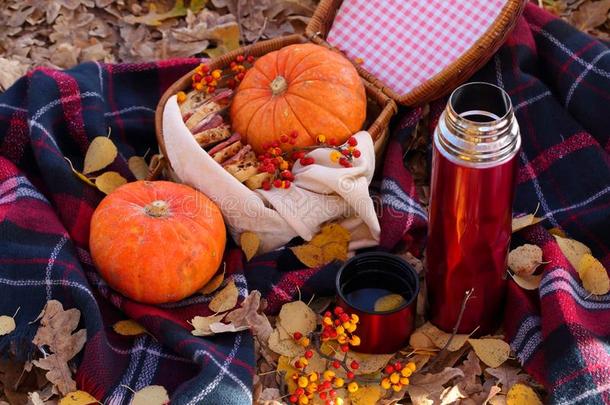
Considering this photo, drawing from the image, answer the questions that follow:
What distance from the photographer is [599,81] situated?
7.66 feet

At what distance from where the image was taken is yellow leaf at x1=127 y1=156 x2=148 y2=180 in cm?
236

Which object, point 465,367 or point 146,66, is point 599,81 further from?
point 146,66

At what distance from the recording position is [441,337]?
2010mm

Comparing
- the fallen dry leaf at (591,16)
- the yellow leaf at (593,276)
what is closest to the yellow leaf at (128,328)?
the yellow leaf at (593,276)

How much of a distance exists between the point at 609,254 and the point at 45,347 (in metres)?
1.38

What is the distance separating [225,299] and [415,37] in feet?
3.21

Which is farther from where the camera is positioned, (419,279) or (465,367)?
(419,279)

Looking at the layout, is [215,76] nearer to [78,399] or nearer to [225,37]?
[225,37]

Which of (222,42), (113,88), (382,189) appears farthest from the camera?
(222,42)

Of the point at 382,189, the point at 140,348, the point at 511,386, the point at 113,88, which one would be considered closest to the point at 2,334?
the point at 140,348

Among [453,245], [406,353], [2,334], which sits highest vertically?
[453,245]

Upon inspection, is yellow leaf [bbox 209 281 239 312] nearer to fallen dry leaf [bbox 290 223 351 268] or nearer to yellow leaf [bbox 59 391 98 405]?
fallen dry leaf [bbox 290 223 351 268]

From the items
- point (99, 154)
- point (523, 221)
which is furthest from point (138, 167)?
point (523, 221)

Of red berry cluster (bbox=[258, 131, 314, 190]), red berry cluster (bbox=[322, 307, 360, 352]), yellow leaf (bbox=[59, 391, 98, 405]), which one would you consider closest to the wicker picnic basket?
red berry cluster (bbox=[258, 131, 314, 190])
